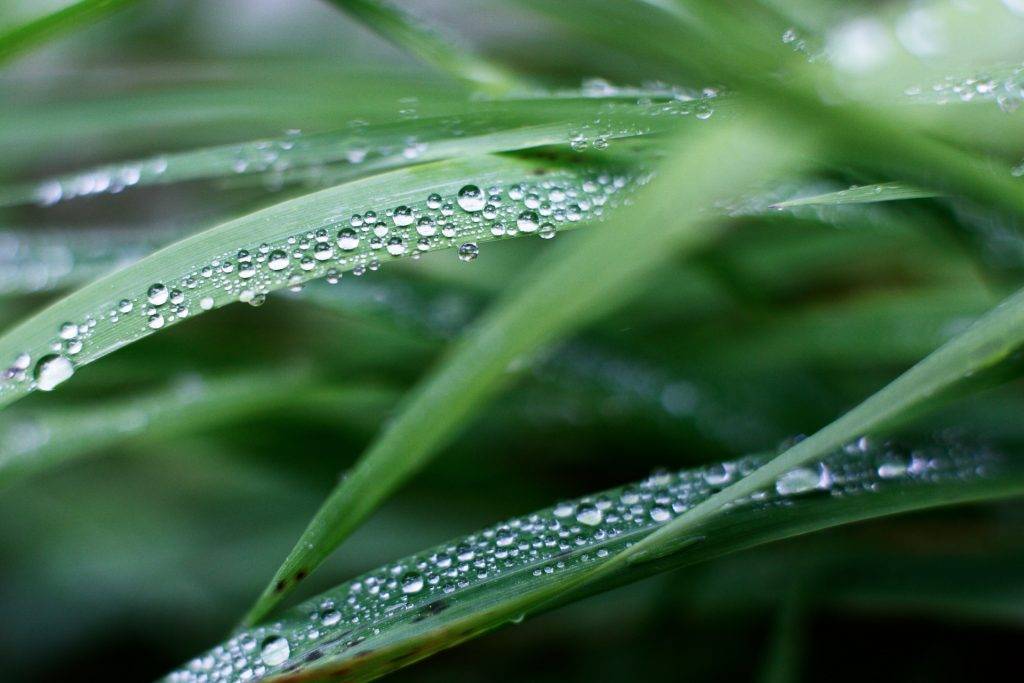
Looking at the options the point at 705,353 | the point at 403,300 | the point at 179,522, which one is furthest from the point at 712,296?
the point at 179,522

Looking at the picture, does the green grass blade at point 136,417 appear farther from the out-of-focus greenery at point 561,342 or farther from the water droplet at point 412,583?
the water droplet at point 412,583

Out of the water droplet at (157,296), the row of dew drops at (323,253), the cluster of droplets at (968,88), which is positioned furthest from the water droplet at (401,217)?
the cluster of droplets at (968,88)

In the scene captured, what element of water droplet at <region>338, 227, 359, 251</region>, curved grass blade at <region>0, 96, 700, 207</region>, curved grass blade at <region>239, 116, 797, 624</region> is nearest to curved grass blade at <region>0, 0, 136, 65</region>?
curved grass blade at <region>0, 96, 700, 207</region>

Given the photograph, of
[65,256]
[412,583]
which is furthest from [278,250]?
[65,256]

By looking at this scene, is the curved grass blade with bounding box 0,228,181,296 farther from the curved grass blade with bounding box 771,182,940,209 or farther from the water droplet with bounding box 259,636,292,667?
the curved grass blade with bounding box 771,182,940,209

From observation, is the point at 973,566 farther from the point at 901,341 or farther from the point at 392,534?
the point at 392,534

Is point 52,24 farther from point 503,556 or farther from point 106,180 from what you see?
point 503,556

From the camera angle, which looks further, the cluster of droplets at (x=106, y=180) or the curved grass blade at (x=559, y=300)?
the cluster of droplets at (x=106, y=180)
